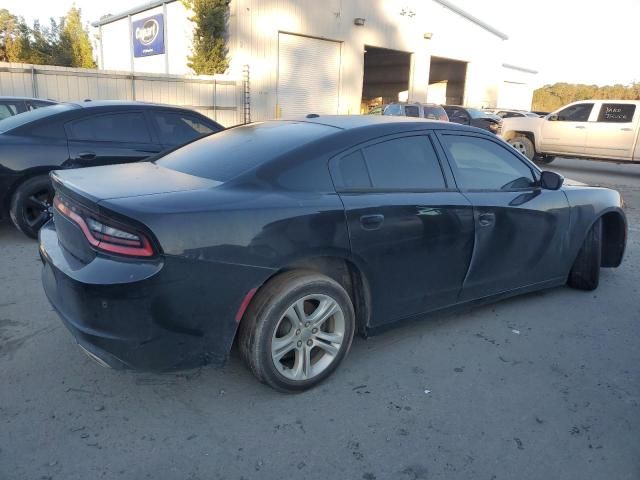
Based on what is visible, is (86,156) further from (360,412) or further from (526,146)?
(526,146)

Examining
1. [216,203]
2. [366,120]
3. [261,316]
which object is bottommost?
[261,316]

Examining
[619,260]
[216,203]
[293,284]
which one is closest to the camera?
[216,203]

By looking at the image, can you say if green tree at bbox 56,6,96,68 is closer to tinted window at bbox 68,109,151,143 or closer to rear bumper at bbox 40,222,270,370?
tinted window at bbox 68,109,151,143

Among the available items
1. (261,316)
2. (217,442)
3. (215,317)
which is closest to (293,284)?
(261,316)

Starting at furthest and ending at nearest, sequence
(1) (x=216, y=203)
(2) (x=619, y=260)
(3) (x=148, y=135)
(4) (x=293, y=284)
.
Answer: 1. (3) (x=148, y=135)
2. (2) (x=619, y=260)
3. (4) (x=293, y=284)
4. (1) (x=216, y=203)

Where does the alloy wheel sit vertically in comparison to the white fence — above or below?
below

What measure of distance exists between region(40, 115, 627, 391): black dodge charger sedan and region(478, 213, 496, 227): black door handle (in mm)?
12

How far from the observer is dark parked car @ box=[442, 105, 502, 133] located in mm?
17547

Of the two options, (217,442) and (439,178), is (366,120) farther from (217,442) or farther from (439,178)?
(217,442)

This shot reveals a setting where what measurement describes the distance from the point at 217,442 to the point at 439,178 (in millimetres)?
2126

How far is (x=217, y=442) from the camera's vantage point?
249 cm

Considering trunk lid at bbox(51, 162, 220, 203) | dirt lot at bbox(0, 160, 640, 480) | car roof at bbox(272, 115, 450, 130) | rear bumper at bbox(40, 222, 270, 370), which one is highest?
car roof at bbox(272, 115, 450, 130)

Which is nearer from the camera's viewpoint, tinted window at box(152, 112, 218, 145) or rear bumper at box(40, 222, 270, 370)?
rear bumper at box(40, 222, 270, 370)

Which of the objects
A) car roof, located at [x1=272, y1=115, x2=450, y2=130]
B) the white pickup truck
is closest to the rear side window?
car roof, located at [x1=272, y1=115, x2=450, y2=130]
